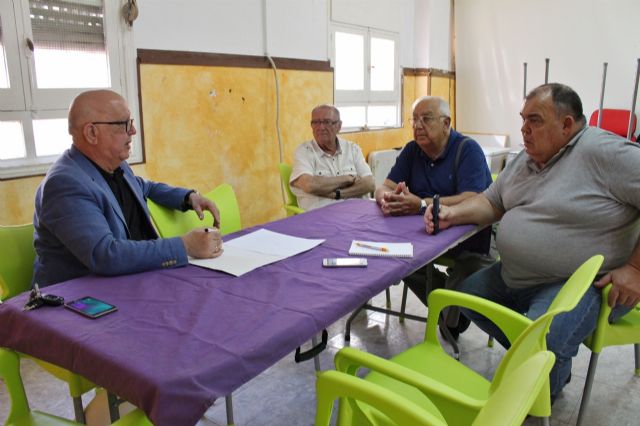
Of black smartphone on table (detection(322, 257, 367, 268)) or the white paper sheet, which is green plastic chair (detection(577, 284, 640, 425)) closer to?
black smartphone on table (detection(322, 257, 367, 268))

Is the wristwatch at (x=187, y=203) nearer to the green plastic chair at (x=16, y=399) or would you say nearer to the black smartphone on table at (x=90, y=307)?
the black smartphone on table at (x=90, y=307)

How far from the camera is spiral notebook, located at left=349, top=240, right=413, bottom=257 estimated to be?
5.78 ft

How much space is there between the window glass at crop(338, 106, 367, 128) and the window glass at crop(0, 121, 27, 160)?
3.05 m

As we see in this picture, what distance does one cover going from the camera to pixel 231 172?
3678 millimetres

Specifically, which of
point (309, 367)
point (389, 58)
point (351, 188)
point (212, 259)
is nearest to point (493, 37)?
point (389, 58)

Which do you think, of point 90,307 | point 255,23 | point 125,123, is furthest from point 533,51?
point 90,307

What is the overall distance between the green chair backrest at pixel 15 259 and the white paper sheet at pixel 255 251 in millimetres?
624

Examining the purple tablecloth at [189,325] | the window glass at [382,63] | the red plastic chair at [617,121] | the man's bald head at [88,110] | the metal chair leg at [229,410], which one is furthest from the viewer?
the red plastic chair at [617,121]

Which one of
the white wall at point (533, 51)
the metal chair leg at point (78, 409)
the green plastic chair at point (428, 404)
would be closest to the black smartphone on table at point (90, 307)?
the metal chair leg at point (78, 409)

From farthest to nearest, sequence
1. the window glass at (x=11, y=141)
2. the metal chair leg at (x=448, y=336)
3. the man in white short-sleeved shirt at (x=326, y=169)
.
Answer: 1. the man in white short-sleeved shirt at (x=326, y=169)
2. the window glass at (x=11, y=141)
3. the metal chair leg at (x=448, y=336)

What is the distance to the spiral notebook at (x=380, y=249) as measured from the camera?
1761 millimetres

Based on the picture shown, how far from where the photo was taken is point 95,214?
1556mm

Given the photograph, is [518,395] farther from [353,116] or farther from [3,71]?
[353,116]

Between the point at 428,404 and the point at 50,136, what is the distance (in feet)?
8.08
